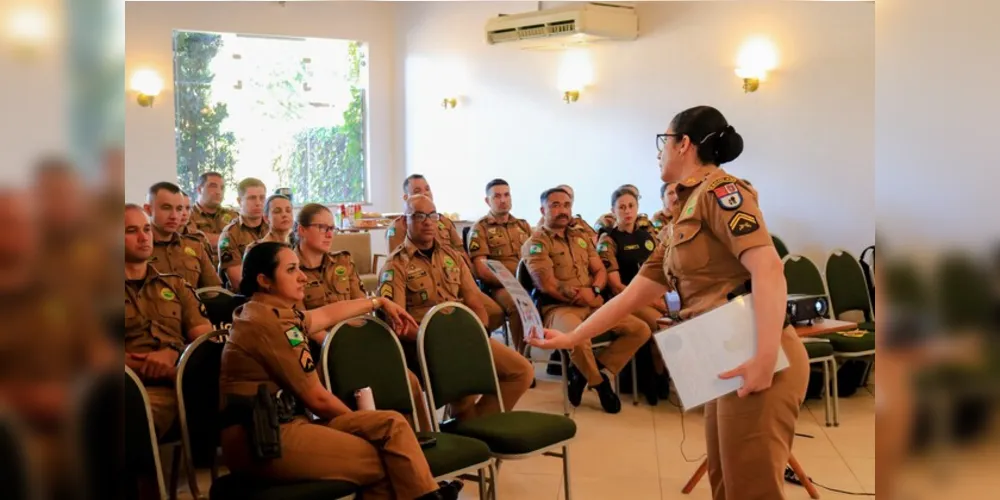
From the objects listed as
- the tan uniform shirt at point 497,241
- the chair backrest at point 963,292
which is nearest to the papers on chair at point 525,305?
the chair backrest at point 963,292

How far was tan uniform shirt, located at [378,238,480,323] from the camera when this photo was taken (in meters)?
4.53

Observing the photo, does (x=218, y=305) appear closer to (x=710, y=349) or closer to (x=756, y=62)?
(x=710, y=349)

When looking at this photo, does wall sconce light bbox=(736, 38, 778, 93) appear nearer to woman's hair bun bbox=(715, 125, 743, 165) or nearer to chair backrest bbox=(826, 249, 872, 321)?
chair backrest bbox=(826, 249, 872, 321)

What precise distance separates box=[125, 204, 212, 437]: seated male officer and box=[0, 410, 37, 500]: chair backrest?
117 inches

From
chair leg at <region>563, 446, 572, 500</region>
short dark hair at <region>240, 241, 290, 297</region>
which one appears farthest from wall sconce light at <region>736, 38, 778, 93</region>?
short dark hair at <region>240, 241, 290, 297</region>

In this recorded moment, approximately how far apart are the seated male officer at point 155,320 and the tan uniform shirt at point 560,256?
92.8 inches

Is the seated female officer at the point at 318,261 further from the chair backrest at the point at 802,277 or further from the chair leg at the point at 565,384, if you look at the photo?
the chair backrest at the point at 802,277

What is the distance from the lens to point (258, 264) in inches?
121

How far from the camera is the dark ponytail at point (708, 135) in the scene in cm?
221

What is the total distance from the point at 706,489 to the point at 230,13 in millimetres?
8069

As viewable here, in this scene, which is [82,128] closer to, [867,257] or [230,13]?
[867,257]

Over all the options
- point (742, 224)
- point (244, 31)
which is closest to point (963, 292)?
point (742, 224)

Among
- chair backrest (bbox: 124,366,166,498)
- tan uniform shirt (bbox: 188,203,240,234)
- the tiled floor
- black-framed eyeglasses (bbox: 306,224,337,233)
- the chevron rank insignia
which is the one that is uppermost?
tan uniform shirt (bbox: 188,203,240,234)

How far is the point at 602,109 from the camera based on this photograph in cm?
867
